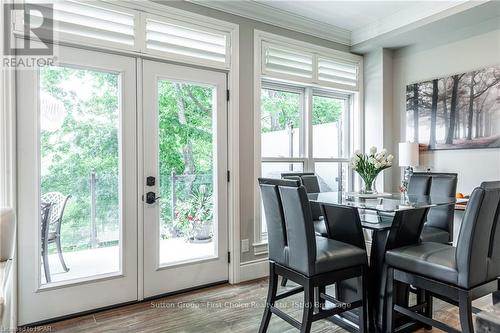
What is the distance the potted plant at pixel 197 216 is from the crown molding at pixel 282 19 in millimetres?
1810

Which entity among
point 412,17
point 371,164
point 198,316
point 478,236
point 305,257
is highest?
point 412,17

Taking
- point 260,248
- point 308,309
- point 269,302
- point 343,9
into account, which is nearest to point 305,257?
point 308,309

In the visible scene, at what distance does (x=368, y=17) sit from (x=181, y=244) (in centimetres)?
326

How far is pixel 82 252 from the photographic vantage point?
258cm

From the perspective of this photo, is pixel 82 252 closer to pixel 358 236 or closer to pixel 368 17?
pixel 358 236

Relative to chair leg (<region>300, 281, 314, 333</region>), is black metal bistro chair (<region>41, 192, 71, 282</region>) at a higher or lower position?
higher

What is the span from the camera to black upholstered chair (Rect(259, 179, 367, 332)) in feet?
6.03

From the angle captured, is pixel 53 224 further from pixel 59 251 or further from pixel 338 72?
pixel 338 72

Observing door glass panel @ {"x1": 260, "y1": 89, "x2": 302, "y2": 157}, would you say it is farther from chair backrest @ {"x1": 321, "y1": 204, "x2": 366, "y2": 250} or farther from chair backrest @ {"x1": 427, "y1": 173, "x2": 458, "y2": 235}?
chair backrest @ {"x1": 427, "y1": 173, "x2": 458, "y2": 235}

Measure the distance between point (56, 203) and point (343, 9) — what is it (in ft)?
11.0

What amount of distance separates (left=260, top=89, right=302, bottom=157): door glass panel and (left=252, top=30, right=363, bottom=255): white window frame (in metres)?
0.07

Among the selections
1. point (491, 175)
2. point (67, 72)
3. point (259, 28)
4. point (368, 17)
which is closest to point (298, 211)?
point (67, 72)

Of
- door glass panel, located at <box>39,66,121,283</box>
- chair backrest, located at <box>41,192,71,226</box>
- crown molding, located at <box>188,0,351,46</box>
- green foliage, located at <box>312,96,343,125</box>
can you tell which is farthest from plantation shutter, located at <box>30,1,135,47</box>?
green foliage, located at <box>312,96,343,125</box>

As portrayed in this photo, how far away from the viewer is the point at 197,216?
312 cm
